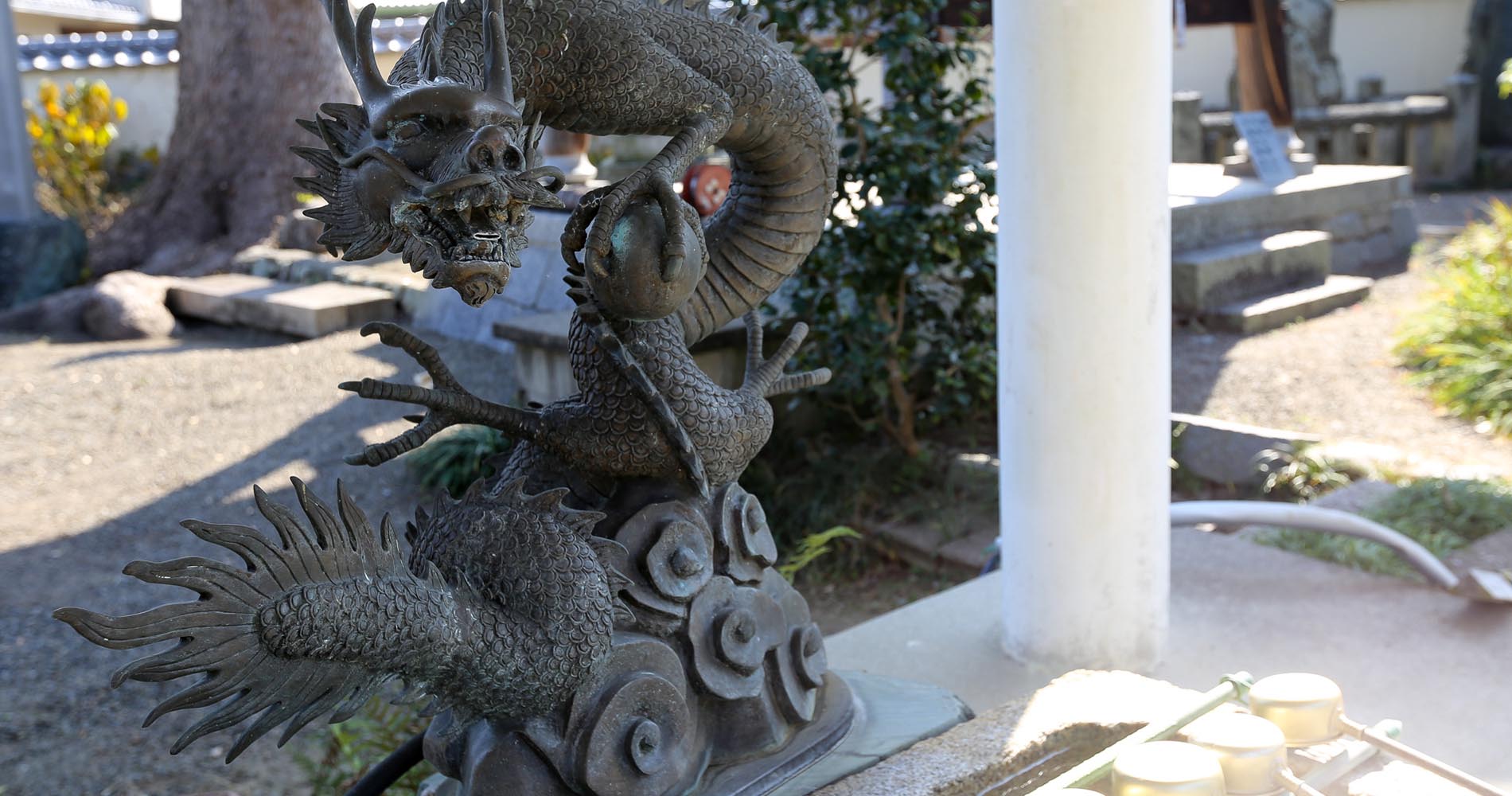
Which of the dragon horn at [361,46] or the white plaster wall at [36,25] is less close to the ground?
the white plaster wall at [36,25]

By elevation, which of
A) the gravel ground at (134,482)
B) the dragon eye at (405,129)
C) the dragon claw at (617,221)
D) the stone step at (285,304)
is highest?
the dragon eye at (405,129)

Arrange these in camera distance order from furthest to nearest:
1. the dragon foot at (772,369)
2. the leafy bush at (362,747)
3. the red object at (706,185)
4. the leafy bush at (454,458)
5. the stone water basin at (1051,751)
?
the red object at (706,185) → the leafy bush at (454,458) → the leafy bush at (362,747) → the dragon foot at (772,369) → the stone water basin at (1051,751)

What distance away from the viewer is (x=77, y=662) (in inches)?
147

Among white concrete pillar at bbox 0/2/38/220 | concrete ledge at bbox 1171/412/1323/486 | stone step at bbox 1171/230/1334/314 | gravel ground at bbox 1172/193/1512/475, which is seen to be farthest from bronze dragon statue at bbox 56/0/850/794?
white concrete pillar at bbox 0/2/38/220

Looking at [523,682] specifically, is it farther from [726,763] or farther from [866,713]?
[866,713]

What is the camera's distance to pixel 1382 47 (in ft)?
50.1

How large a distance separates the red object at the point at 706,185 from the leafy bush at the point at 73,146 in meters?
7.43

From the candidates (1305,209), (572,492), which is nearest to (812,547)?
(572,492)

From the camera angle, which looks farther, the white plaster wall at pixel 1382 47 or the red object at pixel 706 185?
the white plaster wall at pixel 1382 47

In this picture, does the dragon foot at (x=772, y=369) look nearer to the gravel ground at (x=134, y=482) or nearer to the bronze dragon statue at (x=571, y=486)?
the bronze dragon statue at (x=571, y=486)

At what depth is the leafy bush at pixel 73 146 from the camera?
10531mm

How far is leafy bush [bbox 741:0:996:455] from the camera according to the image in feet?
13.0

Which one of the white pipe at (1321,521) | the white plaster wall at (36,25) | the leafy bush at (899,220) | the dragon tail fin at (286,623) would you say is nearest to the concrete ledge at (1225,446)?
the leafy bush at (899,220)

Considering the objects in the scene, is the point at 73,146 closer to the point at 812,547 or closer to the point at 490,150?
the point at 812,547
